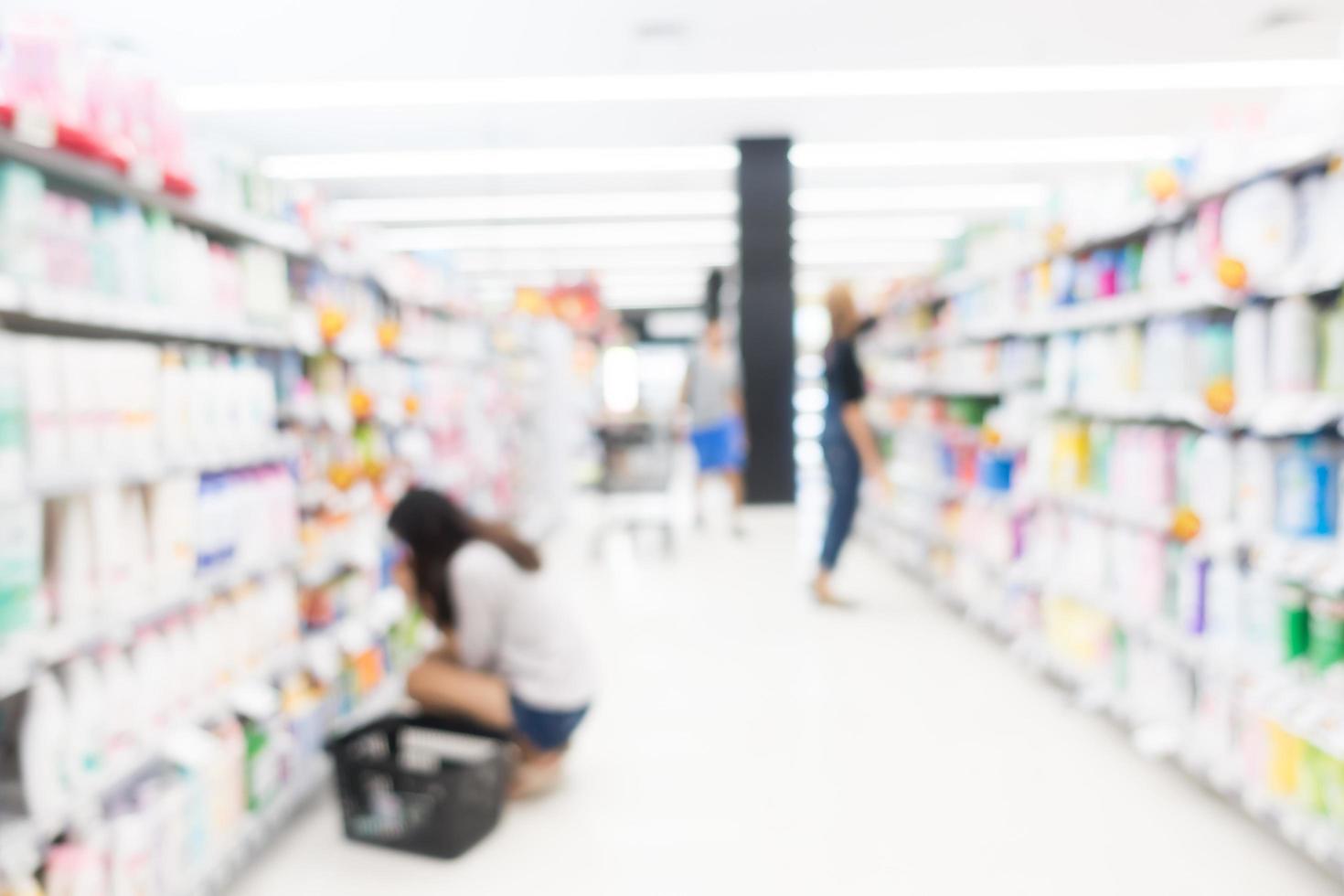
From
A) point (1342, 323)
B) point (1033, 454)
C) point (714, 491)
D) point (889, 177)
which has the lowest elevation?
point (714, 491)

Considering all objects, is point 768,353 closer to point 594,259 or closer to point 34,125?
point 594,259

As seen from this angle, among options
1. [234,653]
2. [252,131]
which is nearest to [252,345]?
[234,653]

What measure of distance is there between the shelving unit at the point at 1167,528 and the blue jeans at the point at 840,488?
63cm

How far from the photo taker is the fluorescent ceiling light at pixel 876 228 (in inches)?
531

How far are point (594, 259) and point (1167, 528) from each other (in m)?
13.7

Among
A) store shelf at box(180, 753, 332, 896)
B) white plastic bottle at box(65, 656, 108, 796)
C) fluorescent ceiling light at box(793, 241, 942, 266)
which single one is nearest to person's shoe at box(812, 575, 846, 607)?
store shelf at box(180, 753, 332, 896)

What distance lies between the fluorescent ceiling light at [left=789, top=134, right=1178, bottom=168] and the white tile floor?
6.24 m

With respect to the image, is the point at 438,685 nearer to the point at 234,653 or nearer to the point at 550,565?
the point at 234,653

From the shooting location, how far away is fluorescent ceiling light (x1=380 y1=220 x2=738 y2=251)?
13217 mm

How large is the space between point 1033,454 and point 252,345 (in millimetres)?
3273

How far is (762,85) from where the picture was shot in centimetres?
779

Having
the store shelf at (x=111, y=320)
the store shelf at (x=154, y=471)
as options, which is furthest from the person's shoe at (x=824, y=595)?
the store shelf at (x=111, y=320)

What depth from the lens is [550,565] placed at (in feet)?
24.3

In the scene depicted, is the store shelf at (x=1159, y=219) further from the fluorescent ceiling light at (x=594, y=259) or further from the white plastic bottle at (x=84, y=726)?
the fluorescent ceiling light at (x=594, y=259)
